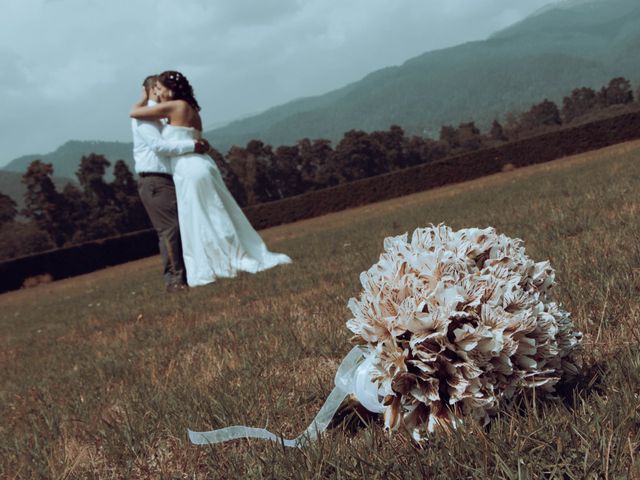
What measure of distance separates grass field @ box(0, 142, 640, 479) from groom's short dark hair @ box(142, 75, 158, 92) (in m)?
3.88

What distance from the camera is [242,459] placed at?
155cm

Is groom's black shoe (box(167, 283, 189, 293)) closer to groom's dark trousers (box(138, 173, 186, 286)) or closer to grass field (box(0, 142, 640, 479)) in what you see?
groom's dark trousers (box(138, 173, 186, 286))

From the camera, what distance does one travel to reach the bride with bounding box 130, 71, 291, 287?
25.2 ft

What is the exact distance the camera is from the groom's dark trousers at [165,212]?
7793mm

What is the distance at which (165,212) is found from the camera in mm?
7805

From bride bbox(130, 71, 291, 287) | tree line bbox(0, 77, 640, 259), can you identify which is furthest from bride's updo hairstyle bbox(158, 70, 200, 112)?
tree line bbox(0, 77, 640, 259)

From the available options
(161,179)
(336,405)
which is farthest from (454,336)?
(161,179)

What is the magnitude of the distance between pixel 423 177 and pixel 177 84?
2960 centimetres

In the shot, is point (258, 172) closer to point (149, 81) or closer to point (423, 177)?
point (423, 177)

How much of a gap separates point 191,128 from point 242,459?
6799 millimetres

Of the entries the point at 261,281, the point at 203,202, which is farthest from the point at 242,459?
the point at 203,202

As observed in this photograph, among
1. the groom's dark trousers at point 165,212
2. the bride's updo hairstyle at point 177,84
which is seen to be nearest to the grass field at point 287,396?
the groom's dark trousers at point 165,212

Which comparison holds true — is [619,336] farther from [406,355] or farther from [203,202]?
[203,202]

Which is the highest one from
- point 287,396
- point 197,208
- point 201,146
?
point 201,146
